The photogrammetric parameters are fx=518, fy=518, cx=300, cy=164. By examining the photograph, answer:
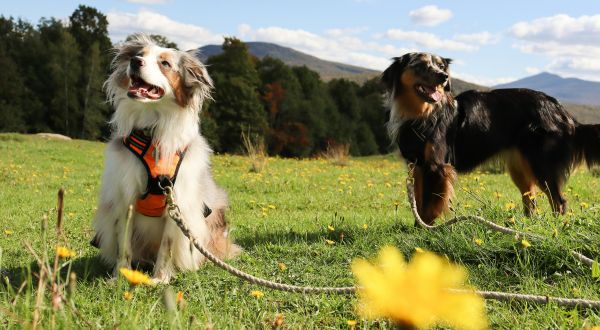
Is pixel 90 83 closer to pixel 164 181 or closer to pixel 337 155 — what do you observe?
pixel 337 155

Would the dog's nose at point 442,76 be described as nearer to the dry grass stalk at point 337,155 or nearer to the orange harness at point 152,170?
the orange harness at point 152,170

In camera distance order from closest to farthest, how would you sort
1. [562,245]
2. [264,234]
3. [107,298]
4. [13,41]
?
[107,298]
[562,245]
[264,234]
[13,41]

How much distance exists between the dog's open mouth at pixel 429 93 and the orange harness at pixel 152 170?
275cm

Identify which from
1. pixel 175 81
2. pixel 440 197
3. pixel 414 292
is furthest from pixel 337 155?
pixel 414 292

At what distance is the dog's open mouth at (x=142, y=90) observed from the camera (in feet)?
12.2

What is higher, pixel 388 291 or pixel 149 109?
pixel 388 291

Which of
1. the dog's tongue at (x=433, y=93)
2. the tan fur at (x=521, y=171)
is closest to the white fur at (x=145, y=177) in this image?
the dog's tongue at (x=433, y=93)

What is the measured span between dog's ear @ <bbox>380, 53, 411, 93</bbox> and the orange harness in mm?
2831

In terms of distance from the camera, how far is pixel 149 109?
12.7 feet

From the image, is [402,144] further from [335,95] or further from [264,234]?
[335,95]

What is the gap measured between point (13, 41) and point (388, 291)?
49.4 m

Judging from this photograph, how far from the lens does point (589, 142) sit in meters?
5.95

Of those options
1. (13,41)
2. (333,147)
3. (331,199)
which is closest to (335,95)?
(13,41)

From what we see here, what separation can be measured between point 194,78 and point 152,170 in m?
0.83
